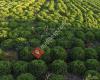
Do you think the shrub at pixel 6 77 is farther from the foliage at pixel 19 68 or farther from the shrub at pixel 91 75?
the shrub at pixel 91 75

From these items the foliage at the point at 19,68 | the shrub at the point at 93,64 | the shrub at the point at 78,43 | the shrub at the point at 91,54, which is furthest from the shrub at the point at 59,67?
the shrub at the point at 78,43

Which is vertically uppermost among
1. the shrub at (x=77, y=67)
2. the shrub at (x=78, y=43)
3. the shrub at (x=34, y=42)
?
the shrub at (x=34, y=42)

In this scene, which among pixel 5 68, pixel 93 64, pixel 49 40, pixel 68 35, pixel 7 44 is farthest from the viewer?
pixel 68 35

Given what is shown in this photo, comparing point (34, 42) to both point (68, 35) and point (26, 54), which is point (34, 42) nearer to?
point (26, 54)

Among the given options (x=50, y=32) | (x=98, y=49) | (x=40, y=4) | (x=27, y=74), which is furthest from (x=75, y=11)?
(x=27, y=74)

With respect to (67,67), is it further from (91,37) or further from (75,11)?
(75,11)

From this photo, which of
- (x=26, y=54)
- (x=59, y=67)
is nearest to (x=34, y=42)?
(x=26, y=54)

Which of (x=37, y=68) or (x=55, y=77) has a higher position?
(x=37, y=68)
